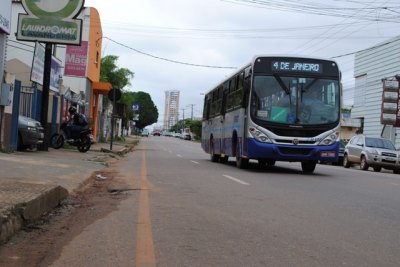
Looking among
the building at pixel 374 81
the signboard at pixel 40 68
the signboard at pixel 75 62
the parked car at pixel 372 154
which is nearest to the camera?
the signboard at pixel 40 68

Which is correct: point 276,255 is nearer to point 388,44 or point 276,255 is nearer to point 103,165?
point 103,165

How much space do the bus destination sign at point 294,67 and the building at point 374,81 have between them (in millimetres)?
18440

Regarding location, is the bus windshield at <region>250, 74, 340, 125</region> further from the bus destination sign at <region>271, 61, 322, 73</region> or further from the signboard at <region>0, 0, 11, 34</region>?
the signboard at <region>0, 0, 11, 34</region>

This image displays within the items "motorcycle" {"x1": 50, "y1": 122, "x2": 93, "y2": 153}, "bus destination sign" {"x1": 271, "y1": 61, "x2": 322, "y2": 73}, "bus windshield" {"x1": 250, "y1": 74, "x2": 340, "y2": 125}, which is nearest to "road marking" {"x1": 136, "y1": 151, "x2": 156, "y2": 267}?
"bus windshield" {"x1": 250, "y1": 74, "x2": 340, "y2": 125}

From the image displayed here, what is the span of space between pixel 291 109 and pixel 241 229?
910 centimetres

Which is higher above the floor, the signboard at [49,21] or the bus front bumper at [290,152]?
the signboard at [49,21]

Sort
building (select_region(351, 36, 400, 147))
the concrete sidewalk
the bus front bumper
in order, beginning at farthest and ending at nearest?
building (select_region(351, 36, 400, 147)) < the bus front bumper < the concrete sidewalk

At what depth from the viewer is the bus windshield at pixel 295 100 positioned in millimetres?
15398

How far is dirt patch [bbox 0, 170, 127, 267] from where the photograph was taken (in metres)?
5.24

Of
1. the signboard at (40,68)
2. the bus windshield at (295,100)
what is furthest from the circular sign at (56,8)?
the bus windshield at (295,100)

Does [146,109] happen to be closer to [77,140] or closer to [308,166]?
[77,140]

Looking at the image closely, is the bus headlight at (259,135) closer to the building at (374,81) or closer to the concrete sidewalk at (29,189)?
the concrete sidewalk at (29,189)

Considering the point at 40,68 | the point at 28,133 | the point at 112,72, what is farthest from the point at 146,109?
the point at 28,133

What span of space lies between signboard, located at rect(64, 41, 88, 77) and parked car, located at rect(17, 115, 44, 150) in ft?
48.3
